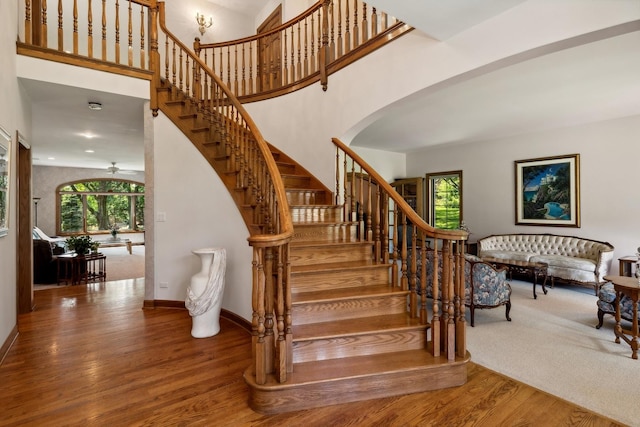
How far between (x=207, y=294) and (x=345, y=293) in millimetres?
1385

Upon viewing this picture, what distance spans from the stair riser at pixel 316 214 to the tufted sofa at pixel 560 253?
12.6 feet

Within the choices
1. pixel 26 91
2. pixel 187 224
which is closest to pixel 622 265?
pixel 187 224

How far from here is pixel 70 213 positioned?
1037 cm

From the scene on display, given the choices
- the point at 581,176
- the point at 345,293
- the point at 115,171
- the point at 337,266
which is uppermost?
the point at 115,171

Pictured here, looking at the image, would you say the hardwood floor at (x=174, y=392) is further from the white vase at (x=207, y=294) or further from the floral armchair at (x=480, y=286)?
the floral armchair at (x=480, y=286)

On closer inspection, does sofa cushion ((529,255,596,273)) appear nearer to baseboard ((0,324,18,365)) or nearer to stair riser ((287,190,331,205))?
stair riser ((287,190,331,205))

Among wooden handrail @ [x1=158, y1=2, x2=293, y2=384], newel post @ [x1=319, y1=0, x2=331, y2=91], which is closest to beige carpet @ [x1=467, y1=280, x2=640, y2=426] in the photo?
wooden handrail @ [x1=158, y1=2, x2=293, y2=384]

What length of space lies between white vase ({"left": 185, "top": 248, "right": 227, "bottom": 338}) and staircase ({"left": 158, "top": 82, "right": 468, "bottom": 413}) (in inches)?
21.2

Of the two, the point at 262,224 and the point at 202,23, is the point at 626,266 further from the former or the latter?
the point at 202,23

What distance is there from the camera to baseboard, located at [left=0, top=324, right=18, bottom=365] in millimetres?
2652

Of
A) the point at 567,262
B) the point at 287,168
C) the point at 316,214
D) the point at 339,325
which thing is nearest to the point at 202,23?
the point at 287,168

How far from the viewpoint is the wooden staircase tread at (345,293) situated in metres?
2.62

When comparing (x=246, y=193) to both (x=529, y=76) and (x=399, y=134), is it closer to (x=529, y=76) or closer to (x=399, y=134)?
(x=529, y=76)

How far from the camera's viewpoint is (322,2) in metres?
4.04
